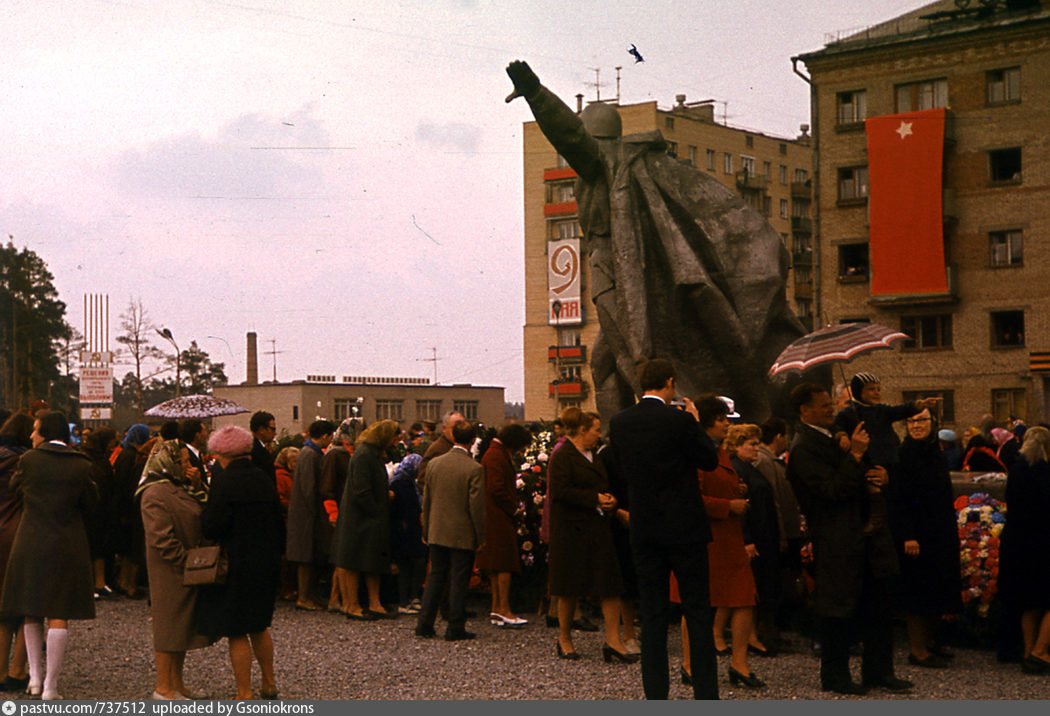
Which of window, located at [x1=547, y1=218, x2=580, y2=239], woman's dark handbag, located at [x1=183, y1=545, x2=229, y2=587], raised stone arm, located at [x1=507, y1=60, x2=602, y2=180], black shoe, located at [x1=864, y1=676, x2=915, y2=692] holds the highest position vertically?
window, located at [x1=547, y1=218, x2=580, y2=239]

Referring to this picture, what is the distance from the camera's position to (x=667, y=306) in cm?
1494

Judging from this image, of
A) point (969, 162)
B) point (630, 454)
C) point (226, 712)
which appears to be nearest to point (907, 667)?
point (630, 454)

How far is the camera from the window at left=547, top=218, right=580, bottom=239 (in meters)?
84.9

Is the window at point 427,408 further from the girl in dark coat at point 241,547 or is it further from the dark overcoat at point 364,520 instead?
the girl in dark coat at point 241,547

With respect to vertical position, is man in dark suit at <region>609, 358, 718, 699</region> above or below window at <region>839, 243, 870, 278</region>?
below

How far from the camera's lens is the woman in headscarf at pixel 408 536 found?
12914 mm

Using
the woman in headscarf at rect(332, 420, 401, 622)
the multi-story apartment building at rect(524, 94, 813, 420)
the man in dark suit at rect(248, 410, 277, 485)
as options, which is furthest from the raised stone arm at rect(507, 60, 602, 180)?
the multi-story apartment building at rect(524, 94, 813, 420)

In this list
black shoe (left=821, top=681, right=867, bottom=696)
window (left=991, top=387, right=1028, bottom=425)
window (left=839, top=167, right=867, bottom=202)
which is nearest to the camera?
black shoe (left=821, top=681, right=867, bottom=696)

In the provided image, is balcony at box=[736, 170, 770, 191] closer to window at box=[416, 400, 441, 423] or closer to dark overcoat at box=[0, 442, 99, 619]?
window at box=[416, 400, 441, 423]

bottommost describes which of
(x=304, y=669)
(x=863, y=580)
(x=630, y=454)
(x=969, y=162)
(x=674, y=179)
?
(x=304, y=669)

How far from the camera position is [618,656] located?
31.0 feet

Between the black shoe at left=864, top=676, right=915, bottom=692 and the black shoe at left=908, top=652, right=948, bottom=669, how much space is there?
98 cm

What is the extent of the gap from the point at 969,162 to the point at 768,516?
130 ft

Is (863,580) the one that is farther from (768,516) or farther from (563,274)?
(563,274)
